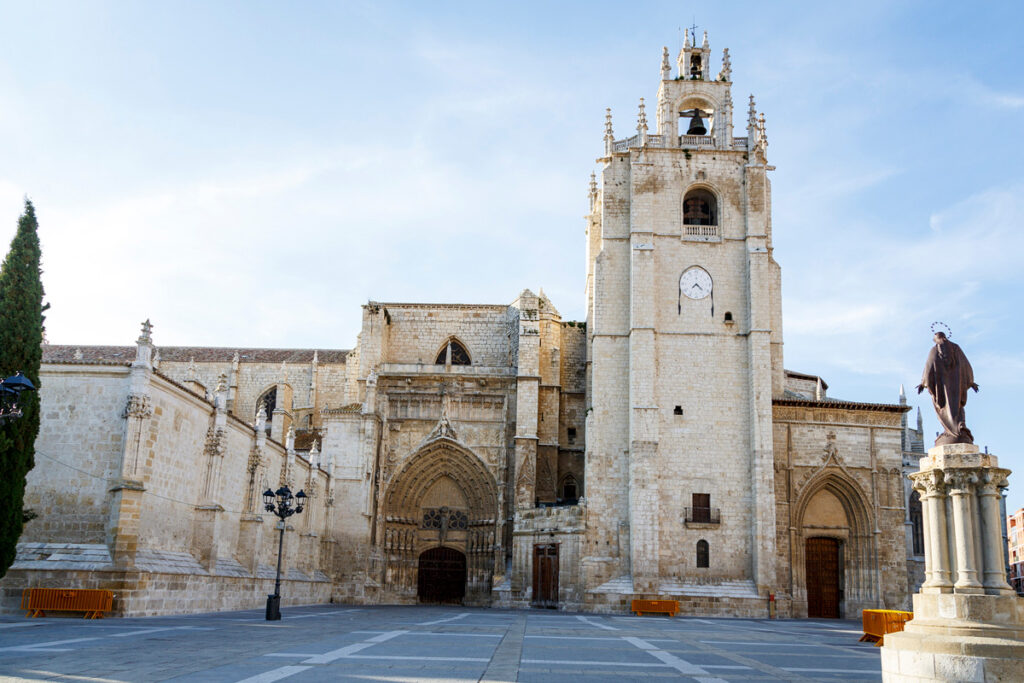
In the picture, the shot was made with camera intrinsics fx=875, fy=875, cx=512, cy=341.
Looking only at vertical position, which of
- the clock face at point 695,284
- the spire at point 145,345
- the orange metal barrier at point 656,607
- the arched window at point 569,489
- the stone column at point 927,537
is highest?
the clock face at point 695,284

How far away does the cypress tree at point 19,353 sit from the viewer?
14.8 metres

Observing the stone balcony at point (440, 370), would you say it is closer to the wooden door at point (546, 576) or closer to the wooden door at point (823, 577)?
the wooden door at point (546, 576)

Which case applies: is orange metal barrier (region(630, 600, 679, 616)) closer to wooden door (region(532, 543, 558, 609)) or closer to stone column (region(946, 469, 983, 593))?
wooden door (region(532, 543, 558, 609))

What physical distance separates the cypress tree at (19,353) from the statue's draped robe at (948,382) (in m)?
13.8

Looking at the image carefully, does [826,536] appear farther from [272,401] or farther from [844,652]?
[272,401]

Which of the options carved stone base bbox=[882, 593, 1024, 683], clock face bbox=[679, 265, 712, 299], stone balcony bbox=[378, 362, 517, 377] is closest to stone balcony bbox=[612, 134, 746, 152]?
clock face bbox=[679, 265, 712, 299]

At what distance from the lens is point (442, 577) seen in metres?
35.0

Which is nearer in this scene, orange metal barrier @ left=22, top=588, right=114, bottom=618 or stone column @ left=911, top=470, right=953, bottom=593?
stone column @ left=911, top=470, right=953, bottom=593

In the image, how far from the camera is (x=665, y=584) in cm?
2842

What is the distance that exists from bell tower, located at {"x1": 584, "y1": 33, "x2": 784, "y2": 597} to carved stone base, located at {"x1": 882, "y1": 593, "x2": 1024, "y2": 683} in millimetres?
19865

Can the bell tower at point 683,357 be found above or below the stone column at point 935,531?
above

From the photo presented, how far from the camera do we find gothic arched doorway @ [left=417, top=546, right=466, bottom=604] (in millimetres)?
34844

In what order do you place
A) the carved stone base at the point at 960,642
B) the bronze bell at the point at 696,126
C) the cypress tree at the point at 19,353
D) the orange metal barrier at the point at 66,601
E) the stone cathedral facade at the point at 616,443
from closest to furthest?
the carved stone base at the point at 960,642 < the cypress tree at the point at 19,353 < the orange metal barrier at the point at 66,601 < the stone cathedral facade at the point at 616,443 < the bronze bell at the point at 696,126

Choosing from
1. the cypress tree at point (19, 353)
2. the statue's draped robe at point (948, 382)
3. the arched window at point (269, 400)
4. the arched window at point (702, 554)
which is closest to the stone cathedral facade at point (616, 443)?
the arched window at point (702, 554)
